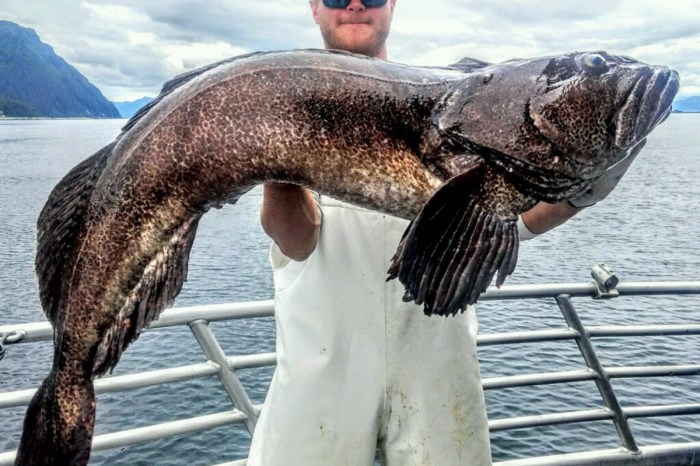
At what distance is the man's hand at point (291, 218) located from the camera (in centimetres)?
289

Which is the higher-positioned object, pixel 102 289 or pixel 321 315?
pixel 102 289

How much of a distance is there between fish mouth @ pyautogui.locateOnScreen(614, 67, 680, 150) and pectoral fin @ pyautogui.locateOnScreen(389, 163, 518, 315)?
56 centimetres

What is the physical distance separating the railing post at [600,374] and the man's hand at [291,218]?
2.52 metres

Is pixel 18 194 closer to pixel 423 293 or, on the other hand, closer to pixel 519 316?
pixel 519 316

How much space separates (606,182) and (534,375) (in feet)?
8.52

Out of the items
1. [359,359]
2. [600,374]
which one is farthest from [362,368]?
[600,374]

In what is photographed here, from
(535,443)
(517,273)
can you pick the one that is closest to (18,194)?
(517,273)

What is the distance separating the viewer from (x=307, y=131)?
250 cm

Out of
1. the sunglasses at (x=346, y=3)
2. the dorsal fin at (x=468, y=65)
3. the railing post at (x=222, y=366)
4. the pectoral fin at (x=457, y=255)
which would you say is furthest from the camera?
the railing post at (x=222, y=366)

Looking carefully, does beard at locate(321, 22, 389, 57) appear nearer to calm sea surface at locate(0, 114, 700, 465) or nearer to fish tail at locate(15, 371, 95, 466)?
fish tail at locate(15, 371, 95, 466)

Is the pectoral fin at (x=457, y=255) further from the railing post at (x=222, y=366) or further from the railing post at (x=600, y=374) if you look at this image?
the railing post at (x=600, y=374)

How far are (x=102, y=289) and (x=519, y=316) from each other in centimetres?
1485

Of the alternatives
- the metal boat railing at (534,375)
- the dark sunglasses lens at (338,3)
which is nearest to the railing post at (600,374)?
the metal boat railing at (534,375)

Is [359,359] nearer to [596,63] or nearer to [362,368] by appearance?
[362,368]
